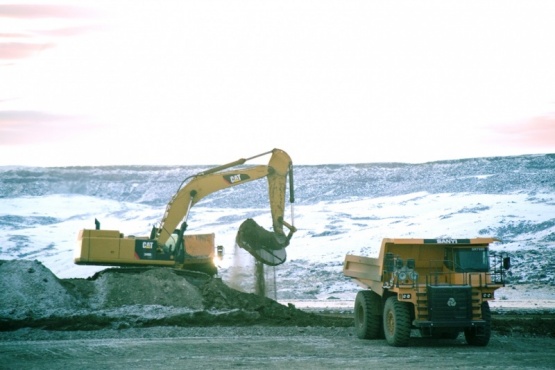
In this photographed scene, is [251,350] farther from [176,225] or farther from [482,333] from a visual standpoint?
[176,225]

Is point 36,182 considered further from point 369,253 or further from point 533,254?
point 533,254

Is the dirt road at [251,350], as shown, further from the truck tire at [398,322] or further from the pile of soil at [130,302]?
the pile of soil at [130,302]

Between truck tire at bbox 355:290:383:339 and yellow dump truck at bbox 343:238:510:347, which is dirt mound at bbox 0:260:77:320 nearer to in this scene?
truck tire at bbox 355:290:383:339

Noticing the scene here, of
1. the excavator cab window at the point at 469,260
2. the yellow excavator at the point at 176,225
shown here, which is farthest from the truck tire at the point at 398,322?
the yellow excavator at the point at 176,225

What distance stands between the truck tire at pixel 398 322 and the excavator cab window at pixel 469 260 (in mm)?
1464

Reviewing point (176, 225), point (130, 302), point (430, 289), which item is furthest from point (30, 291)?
point (430, 289)

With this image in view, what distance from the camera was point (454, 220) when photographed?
62.8 m

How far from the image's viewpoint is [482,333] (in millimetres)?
20719

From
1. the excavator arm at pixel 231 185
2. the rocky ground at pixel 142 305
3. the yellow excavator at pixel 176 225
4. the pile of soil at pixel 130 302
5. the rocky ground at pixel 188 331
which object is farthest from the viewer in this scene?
the yellow excavator at pixel 176 225

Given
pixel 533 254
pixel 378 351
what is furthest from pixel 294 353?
pixel 533 254

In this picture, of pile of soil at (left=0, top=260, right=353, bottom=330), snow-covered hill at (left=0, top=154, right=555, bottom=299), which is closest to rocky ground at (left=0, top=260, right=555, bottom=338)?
pile of soil at (left=0, top=260, right=353, bottom=330)

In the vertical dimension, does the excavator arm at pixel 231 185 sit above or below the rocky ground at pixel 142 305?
above

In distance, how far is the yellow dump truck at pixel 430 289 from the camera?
20.0 meters

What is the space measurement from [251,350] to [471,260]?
507 cm
